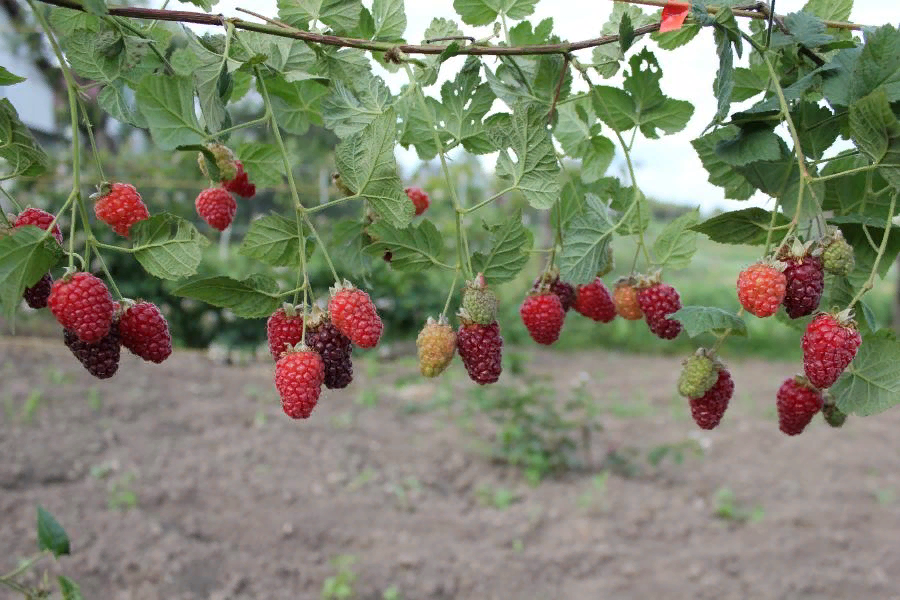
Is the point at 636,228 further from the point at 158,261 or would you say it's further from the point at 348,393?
the point at 348,393

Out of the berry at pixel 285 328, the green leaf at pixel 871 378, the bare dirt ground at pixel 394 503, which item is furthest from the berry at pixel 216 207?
the bare dirt ground at pixel 394 503


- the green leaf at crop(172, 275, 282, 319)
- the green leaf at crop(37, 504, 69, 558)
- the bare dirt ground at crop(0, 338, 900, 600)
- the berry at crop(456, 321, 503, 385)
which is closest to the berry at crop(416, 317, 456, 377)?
the berry at crop(456, 321, 503, 385)

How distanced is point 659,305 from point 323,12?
1.61ft

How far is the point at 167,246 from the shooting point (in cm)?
74

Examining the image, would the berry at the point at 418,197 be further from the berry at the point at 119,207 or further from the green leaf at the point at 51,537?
the green leaf at the point at 51,537

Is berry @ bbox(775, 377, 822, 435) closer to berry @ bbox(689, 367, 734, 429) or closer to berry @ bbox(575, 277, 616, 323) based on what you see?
berry @ bbox(689, 367, 734, 429)

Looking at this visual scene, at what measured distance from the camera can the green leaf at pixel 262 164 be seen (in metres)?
1.01

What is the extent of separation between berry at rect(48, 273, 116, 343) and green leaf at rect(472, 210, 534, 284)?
0.35 m

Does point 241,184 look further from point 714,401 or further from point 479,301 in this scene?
point 714,401

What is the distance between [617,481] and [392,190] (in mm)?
2688

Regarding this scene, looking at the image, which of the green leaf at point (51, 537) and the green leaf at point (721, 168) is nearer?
the green leaf at point (721, 168)

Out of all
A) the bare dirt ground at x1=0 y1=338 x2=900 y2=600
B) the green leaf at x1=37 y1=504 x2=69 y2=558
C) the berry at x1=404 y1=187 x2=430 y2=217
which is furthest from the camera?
the bare dirt ground at x1=0 y1=338 x2=900 y2=600

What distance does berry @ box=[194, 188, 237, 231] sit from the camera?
964mm

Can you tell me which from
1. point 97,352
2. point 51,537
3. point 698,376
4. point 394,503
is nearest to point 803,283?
point 698,376
